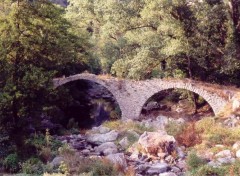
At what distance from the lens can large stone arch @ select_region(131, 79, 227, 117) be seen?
20359 mm

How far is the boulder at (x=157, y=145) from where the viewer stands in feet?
45.1

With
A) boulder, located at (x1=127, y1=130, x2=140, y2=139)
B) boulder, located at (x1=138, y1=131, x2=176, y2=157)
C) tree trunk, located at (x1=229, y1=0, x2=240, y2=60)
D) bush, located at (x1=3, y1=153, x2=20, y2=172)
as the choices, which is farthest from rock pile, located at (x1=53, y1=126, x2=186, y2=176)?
tree trunk, located at (x1=229, y1=0, x2=240, y2=60)

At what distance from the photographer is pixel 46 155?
14.0 m

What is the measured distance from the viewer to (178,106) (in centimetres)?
2659

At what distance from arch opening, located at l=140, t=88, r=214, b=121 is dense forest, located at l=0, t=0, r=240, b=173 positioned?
232cm

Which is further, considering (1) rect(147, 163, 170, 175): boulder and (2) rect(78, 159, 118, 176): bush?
(1) rect(147, 163, 170, 175): boulder

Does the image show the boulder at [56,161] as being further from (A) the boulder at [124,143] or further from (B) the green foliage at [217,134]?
(B) the green foliage at [217,134]

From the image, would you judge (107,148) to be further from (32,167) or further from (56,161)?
(32,167)

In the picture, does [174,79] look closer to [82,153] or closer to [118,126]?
[118,126]

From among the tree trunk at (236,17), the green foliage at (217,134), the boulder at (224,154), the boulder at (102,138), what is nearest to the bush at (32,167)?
the boulder at (102,138)

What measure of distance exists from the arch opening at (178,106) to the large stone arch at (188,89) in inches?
80.3

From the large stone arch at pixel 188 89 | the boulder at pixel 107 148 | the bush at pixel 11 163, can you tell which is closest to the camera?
the bush at pixel 11 163

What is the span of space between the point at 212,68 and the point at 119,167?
1268 centimetres

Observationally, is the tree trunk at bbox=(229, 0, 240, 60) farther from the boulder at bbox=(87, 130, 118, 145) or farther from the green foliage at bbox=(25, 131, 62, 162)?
the green foliage at bbox=(25, 131, 62, 162)
